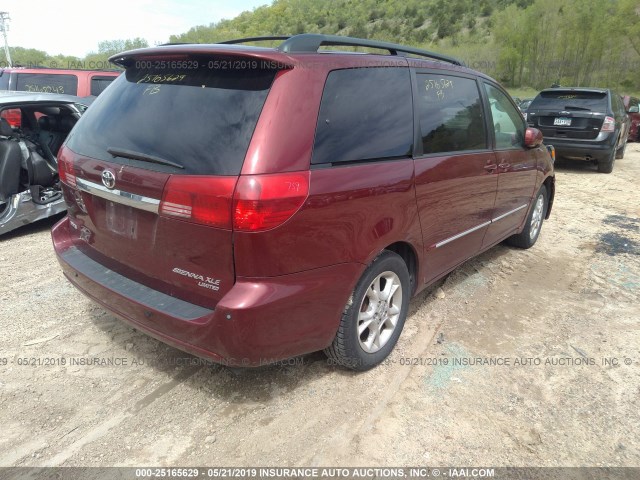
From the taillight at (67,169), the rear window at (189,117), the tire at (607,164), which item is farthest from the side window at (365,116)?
the tire at (607,164)

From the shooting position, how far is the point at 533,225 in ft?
16.7

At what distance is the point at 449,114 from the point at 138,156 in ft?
6.65

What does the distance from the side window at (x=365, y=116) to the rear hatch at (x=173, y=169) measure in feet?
1.13

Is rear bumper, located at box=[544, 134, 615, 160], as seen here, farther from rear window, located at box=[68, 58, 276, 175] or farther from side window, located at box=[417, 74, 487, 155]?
rear window, located at box=[68, 58, 276, 175]

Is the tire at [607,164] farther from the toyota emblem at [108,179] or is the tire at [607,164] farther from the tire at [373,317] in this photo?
the toyota emblem at [108,179]

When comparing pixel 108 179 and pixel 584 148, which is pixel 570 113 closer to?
pixel 584 148

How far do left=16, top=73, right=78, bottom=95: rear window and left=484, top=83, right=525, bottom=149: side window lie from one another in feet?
24.7

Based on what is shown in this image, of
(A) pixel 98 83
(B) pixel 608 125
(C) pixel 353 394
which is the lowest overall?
(C) pixel 353 394

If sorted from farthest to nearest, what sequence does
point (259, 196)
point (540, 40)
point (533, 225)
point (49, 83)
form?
point (540, 40), point (49, 83), point (533, 225), point (259, 196)

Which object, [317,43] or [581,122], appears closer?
[317,43]

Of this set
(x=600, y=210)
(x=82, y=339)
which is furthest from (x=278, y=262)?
(x=600, y=210)

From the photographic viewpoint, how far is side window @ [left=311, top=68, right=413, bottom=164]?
7.41ft

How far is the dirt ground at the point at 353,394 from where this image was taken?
2.22 meters

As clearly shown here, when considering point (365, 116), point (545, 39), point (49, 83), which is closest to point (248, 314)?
point (365, 116)
